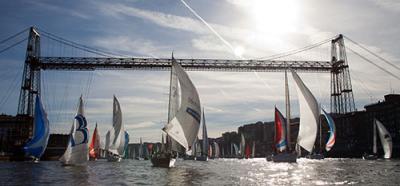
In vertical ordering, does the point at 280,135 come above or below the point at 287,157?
above

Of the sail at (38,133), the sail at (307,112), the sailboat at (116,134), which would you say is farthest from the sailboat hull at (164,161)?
the sailboat at (116,134)

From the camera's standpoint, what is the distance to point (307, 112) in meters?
45.5

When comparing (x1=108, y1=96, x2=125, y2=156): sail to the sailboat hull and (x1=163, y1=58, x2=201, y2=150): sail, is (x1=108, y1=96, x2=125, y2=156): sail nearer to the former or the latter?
the sailboat hull

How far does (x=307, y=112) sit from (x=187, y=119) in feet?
54.0

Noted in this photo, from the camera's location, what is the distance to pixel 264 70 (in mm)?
94812

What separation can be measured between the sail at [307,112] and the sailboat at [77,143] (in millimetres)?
21915

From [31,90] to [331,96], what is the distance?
55903 mm

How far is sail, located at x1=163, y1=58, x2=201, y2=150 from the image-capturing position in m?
34.4


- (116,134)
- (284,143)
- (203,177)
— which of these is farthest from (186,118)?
(116,134)

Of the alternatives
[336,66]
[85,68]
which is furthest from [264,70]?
[85,68]

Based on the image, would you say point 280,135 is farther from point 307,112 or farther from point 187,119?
point 187,119

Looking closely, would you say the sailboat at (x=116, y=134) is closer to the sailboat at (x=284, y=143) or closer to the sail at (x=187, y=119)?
the sailboat at (x=284, y=143)

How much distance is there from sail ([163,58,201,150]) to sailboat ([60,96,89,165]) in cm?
1071

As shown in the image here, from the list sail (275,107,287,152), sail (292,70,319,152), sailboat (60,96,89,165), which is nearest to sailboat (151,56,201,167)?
sailboat (60,96,89,165)
